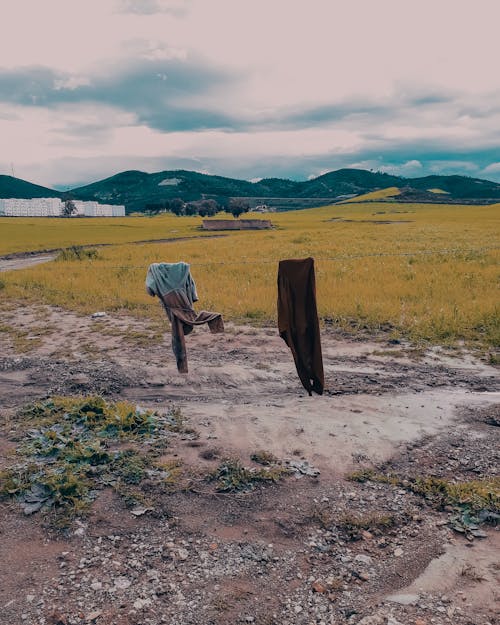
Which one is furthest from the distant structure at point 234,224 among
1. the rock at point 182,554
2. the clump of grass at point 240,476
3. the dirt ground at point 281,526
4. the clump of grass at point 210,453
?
the rock at point 182,554

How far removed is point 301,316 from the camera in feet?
26.5

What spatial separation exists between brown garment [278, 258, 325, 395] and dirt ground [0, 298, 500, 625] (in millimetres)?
1065

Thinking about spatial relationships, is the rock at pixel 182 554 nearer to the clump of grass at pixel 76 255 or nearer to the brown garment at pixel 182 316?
the brown garment at pixel 182 316

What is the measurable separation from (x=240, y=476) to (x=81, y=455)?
2.40 metres

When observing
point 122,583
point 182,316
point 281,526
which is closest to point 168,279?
point 182,316

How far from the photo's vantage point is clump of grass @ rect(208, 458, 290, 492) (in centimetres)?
675

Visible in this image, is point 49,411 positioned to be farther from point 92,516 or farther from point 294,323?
point 294,323

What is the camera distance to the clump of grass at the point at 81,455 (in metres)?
6.56

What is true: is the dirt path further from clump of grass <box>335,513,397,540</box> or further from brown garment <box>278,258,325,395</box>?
clump of grass <box>335,513,397,540</box>

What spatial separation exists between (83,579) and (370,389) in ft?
21.6

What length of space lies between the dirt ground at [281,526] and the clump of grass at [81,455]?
0.84 feet

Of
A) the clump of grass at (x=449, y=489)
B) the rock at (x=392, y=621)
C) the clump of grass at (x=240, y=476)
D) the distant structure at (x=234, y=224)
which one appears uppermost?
the distant structure at (x=234, y=224)

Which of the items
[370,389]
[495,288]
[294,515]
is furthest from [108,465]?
[495,288]

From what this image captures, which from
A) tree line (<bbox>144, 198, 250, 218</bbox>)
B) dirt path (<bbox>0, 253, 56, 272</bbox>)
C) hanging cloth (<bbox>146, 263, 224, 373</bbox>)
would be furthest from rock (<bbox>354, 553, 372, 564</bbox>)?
tree line (<bbox>144, 198, 250, 218</bbox>)
